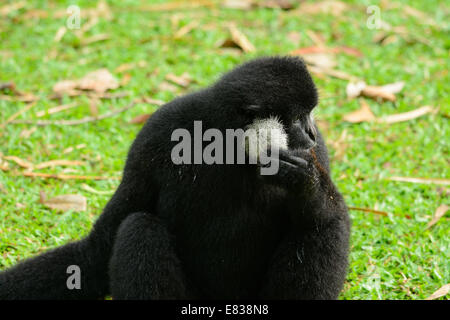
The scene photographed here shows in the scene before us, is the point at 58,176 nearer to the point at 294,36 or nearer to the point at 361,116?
→ the point at 361,116

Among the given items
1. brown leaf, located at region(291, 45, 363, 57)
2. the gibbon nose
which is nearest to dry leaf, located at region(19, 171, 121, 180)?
the gibbon nose

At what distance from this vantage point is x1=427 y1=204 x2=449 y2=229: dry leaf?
586 centimetres

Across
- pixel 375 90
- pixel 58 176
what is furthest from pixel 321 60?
pixel 58 176

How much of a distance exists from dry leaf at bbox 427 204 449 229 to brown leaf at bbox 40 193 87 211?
10.6 feet

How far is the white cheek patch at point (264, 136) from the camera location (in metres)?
4.24

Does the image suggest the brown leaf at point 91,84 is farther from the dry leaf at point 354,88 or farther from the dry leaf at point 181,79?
the dry leaf at point 354,88

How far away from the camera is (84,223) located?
5891mm

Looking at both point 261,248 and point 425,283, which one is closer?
point 261,248

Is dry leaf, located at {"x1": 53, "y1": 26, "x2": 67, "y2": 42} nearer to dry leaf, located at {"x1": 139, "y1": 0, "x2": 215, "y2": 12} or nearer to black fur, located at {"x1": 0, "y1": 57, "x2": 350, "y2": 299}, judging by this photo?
dry leaf, located at {"x1": 139, "y1": 0, "x2": 215, "y2": 12}

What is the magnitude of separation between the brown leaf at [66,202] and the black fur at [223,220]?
1.17m

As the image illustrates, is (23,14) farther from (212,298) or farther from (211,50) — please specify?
(212,298)

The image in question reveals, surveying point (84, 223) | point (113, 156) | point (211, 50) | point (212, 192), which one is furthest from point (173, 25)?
point (212, 192)

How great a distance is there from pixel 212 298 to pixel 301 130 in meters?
1.40

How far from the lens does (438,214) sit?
596cm
